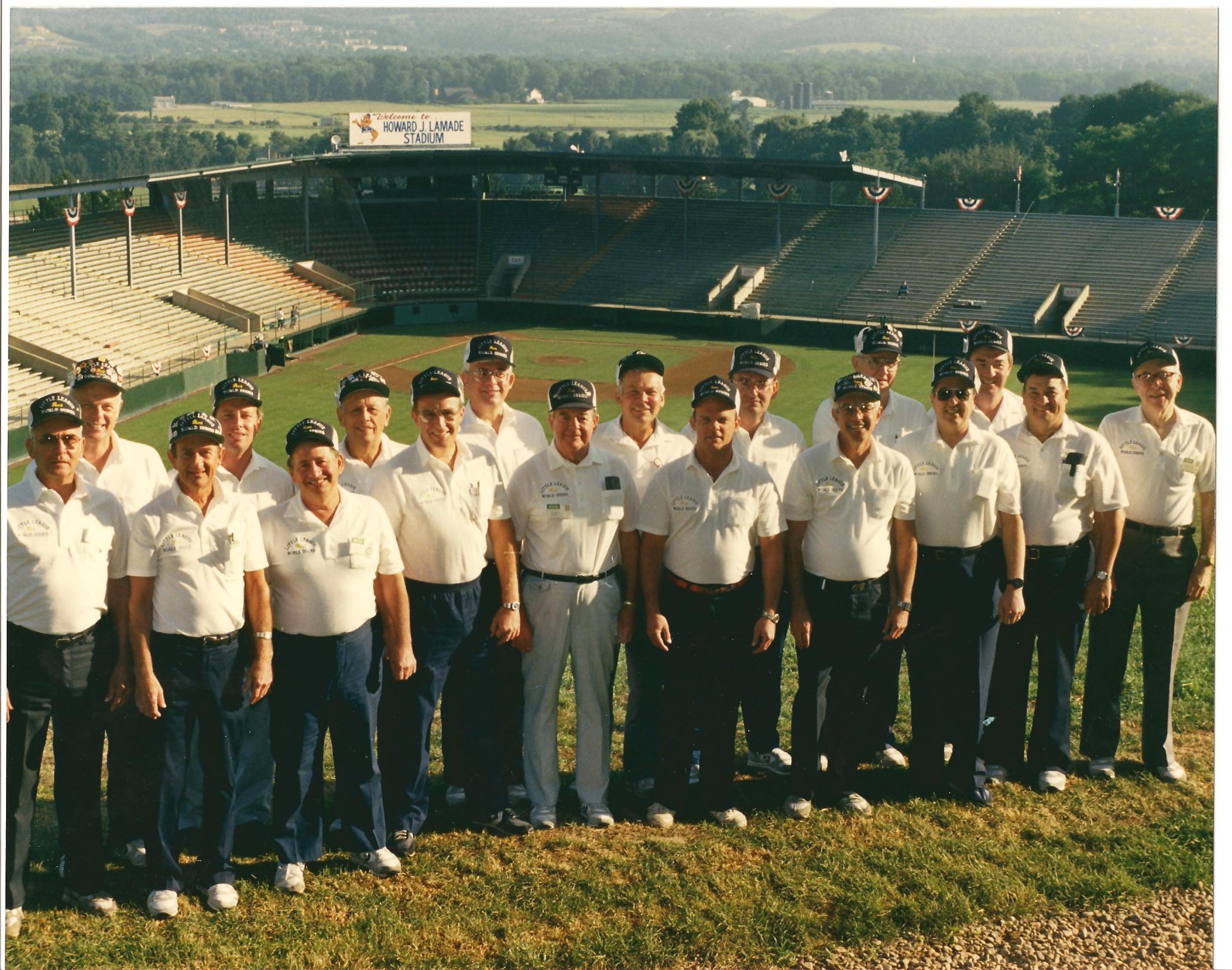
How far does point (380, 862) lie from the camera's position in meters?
5.52

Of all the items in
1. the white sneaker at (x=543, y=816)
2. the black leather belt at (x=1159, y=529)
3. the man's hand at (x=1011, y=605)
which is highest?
the black leather belt at (x=1159, y=529)

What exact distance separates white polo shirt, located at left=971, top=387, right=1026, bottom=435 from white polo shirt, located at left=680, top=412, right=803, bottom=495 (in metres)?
0.76

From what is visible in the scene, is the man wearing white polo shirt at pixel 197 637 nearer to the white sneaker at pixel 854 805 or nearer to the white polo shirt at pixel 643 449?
the white polo shirt at pixel 643 449

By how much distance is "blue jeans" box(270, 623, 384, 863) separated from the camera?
5414 millimetres

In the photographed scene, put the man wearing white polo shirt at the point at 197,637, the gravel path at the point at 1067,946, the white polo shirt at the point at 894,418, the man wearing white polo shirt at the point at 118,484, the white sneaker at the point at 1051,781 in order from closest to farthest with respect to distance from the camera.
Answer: the gravel path at the point at 1067,946 < the man wearing white polo shirt at the point at 197,637 < the man wearing white polo shirt at the point at 118,484 < the white sneaker at the point at 1051,781 < the white polo shirt at the point at 894,418

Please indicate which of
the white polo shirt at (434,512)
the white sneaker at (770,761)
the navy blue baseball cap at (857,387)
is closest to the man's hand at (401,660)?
the white polo shirt at (434,512)

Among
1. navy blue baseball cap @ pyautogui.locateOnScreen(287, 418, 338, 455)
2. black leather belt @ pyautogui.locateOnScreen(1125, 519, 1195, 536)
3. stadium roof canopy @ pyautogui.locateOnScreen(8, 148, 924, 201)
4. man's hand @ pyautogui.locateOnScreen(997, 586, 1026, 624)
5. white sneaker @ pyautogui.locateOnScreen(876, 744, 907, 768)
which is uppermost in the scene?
stadium roof canopy @ pyautogui.locateOnScreen(8, 148, 924, 201)

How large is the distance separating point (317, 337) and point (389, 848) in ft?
94.0

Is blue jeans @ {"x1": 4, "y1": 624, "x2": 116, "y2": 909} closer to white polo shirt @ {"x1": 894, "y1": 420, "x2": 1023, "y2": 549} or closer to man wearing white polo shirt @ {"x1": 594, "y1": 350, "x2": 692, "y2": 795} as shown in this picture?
man wearing white polo shirt @ {"x1": 594, "y1": 350, "x2": 692, "y2": 795}

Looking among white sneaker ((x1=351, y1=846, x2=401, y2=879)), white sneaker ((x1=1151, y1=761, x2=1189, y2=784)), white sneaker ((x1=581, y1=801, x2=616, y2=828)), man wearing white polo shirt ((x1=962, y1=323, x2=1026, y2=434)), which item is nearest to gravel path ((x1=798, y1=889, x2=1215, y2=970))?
white sneaker ((x1=1151, y1=761, x2=1189, y2=784))

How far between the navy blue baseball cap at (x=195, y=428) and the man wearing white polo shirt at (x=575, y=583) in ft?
4.67

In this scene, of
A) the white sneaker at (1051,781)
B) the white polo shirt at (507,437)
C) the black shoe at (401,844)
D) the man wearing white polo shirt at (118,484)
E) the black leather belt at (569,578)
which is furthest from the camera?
the white polo shirt at (507,437)

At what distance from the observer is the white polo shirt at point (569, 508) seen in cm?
595

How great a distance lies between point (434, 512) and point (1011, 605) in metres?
2.78
